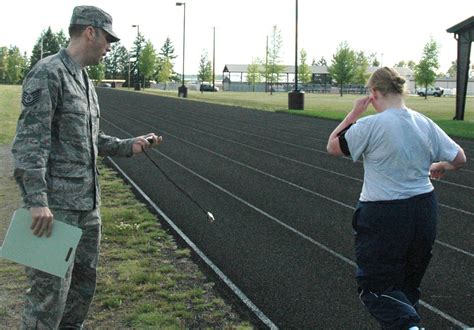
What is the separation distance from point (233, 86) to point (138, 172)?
102410mm

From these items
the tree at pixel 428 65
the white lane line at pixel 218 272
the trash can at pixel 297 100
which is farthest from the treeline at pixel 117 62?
the white lane line at pixel 218 272

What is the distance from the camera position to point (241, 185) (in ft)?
34.2

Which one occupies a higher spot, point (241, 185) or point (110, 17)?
point (110, 17)

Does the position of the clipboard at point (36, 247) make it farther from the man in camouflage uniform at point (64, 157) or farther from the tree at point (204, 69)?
the tree at point (204, 69)

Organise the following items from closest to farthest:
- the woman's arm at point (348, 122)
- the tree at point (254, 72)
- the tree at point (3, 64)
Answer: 1. the woman's arm at point (348, 122)
2. the tree at point (254, 72)
3. the tree at point (3, 64)

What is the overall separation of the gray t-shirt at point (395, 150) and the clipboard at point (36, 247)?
5.42ft

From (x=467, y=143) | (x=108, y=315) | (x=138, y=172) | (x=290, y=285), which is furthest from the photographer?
(x=467, y=143)

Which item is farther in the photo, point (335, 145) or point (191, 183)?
point (191, 183)

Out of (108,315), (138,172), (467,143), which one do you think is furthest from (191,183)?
(467,143)

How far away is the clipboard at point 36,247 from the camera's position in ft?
9.98

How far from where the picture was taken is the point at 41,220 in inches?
118

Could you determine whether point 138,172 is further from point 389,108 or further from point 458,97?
point 458,97

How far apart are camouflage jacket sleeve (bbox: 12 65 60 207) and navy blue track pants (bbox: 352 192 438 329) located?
5.76 ft

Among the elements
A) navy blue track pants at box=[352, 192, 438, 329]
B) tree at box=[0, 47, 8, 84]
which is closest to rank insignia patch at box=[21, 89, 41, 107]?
navy blue track pants at box=[352, 192, 438, 329]
